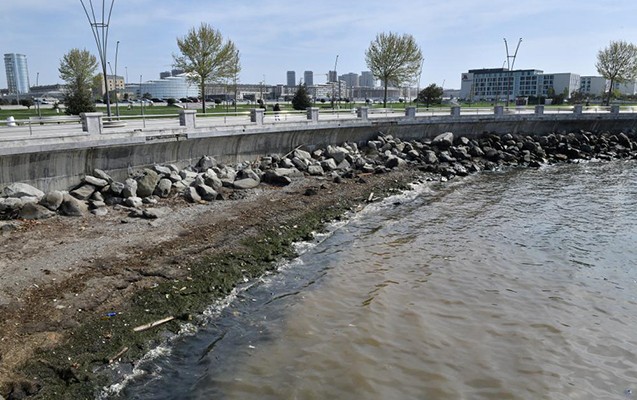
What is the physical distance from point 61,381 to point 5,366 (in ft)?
2.82

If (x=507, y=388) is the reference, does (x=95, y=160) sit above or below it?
above

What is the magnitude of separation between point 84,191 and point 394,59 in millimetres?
41139

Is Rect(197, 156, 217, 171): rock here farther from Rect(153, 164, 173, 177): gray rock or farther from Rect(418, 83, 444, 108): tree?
Rect(418, 83, 444, 108): tree

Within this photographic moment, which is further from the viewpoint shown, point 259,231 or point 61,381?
point 259,231

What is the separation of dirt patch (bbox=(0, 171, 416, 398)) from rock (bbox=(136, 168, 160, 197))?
83 cm

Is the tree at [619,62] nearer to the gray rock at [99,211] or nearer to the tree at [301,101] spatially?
the tree at [301,101]

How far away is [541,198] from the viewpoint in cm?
2077

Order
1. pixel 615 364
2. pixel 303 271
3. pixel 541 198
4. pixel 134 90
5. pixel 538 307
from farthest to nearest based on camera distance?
pixel 134 90, pixel 541 198, pixel 303 271, pixel 538 307, pixel 615 364

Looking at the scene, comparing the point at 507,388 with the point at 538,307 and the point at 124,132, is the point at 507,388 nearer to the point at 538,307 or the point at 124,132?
the point at 538,307

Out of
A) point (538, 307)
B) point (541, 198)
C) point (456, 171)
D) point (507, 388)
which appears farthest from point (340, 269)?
point (456, 171)

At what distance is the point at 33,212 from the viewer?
13.2m

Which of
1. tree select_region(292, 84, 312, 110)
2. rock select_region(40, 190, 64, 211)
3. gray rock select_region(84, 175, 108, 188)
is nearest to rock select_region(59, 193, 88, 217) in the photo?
rock select_region(40, 190, 64, 211)

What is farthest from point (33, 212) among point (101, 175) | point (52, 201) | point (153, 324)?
point (153, 324)

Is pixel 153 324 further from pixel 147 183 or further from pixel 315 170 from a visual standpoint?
pixel 315 170
